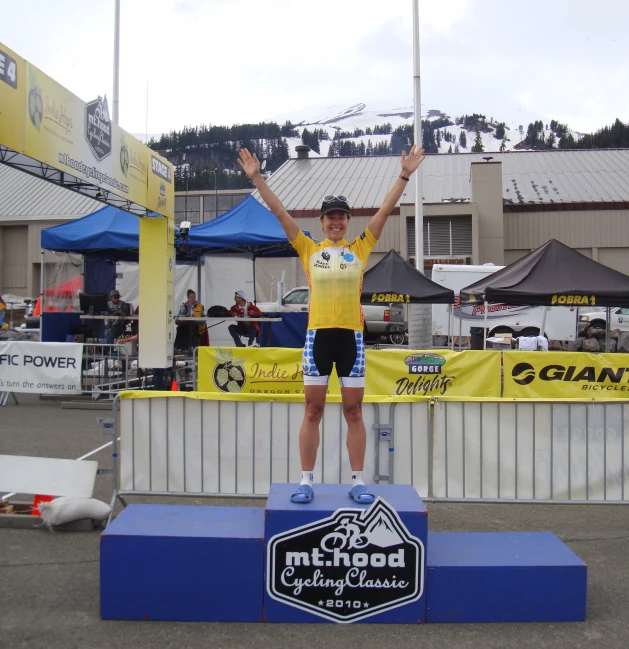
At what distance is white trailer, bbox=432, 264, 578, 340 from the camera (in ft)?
73.6

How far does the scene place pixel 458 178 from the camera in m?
34.9

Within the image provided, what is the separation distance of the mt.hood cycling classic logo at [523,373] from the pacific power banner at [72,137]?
6636mm

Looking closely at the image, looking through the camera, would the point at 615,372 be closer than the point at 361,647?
No

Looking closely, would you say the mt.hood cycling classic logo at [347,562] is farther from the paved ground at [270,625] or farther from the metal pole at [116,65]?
the metal pole at [116,65]

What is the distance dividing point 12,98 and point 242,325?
8.44 meters

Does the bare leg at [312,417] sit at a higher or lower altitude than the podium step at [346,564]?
higher

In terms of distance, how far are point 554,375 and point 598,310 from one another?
2052 cm

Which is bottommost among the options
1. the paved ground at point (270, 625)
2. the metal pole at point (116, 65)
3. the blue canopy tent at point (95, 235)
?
the paved ground at point (270, 625)

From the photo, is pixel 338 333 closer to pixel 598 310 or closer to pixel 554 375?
pixel 554 375

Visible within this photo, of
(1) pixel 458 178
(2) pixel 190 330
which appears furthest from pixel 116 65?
(1) pixel 458 178

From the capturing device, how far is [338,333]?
424cm

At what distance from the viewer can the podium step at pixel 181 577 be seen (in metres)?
3.58

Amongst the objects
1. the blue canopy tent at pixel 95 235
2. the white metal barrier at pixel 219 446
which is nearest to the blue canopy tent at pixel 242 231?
the blue canopy tent at pixel 95 235

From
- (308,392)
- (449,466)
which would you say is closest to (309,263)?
(308,392)
